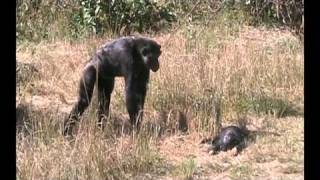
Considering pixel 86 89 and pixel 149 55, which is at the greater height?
pixel 149 55

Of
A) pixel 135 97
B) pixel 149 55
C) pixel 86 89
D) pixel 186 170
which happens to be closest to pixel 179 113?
pixel 135 97

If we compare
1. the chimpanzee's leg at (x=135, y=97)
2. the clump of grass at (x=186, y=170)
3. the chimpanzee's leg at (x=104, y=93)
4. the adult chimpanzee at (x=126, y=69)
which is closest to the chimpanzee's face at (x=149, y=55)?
the adult chimpanzee at (x=126, y=69)

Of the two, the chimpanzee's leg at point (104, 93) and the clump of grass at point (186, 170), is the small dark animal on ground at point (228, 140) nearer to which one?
the clump of grass at point (186, 170)

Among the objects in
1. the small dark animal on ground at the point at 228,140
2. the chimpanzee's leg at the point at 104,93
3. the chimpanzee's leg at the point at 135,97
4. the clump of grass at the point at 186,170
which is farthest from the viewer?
the chimpanzee's leg at the point at 104,93

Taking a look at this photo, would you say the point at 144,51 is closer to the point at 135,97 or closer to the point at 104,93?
the point at 135,97

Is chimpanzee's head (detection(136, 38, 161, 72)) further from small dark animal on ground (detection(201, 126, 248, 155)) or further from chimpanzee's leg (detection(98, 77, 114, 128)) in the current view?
small dark animal on ground (detection(201, 126, 248, 155))

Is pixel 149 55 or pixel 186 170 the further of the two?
pixel 149 55

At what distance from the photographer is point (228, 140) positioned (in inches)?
187

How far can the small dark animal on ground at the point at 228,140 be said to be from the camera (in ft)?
15.6

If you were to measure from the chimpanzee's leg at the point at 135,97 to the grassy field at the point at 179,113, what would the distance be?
0.13 meters

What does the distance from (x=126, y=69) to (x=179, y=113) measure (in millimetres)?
607
